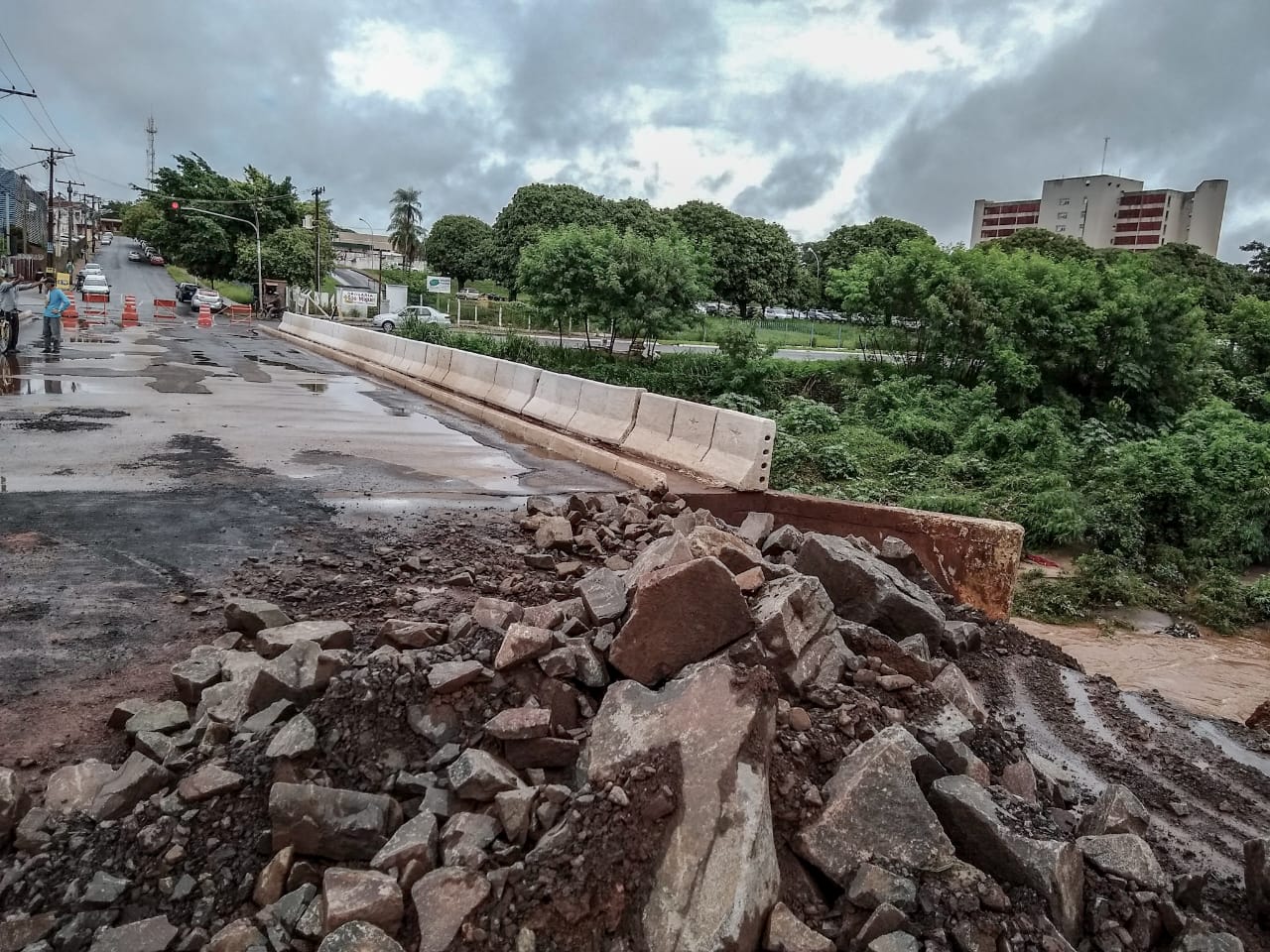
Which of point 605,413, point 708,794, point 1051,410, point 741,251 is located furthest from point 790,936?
point 741,251

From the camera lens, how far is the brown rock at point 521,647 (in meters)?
3.98

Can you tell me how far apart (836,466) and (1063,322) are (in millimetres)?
9741

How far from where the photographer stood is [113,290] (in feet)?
263

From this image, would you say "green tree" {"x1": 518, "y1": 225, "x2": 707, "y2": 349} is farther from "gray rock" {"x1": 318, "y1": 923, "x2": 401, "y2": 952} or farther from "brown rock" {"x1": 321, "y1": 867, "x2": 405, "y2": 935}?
"gray rock" {"x1": 318, "y1": 923, "x2": 401, "y2": 952}

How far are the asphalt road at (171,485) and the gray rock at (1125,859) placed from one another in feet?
14.8

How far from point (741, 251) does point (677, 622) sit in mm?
68899

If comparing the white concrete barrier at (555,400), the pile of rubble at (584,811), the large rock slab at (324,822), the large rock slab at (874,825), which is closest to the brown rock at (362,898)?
the pile of rubble at (584,811)

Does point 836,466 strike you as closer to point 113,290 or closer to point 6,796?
point 6,796

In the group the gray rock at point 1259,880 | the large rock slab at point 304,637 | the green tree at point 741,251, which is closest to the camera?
the gray rock at point 1259,880

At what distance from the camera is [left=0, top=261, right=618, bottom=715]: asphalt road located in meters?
5.18

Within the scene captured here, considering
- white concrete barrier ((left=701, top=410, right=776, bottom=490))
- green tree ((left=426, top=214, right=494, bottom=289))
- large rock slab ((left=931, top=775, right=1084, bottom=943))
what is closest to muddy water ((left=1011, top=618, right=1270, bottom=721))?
white concrete barrier ((left=701, top=410, right=776, bottom=490))

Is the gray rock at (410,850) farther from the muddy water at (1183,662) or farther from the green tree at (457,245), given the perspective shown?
the green tree at (457,245)

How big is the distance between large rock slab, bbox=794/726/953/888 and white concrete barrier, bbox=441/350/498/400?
1431cm

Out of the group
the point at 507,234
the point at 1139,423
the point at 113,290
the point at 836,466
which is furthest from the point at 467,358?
the point at 113,290
